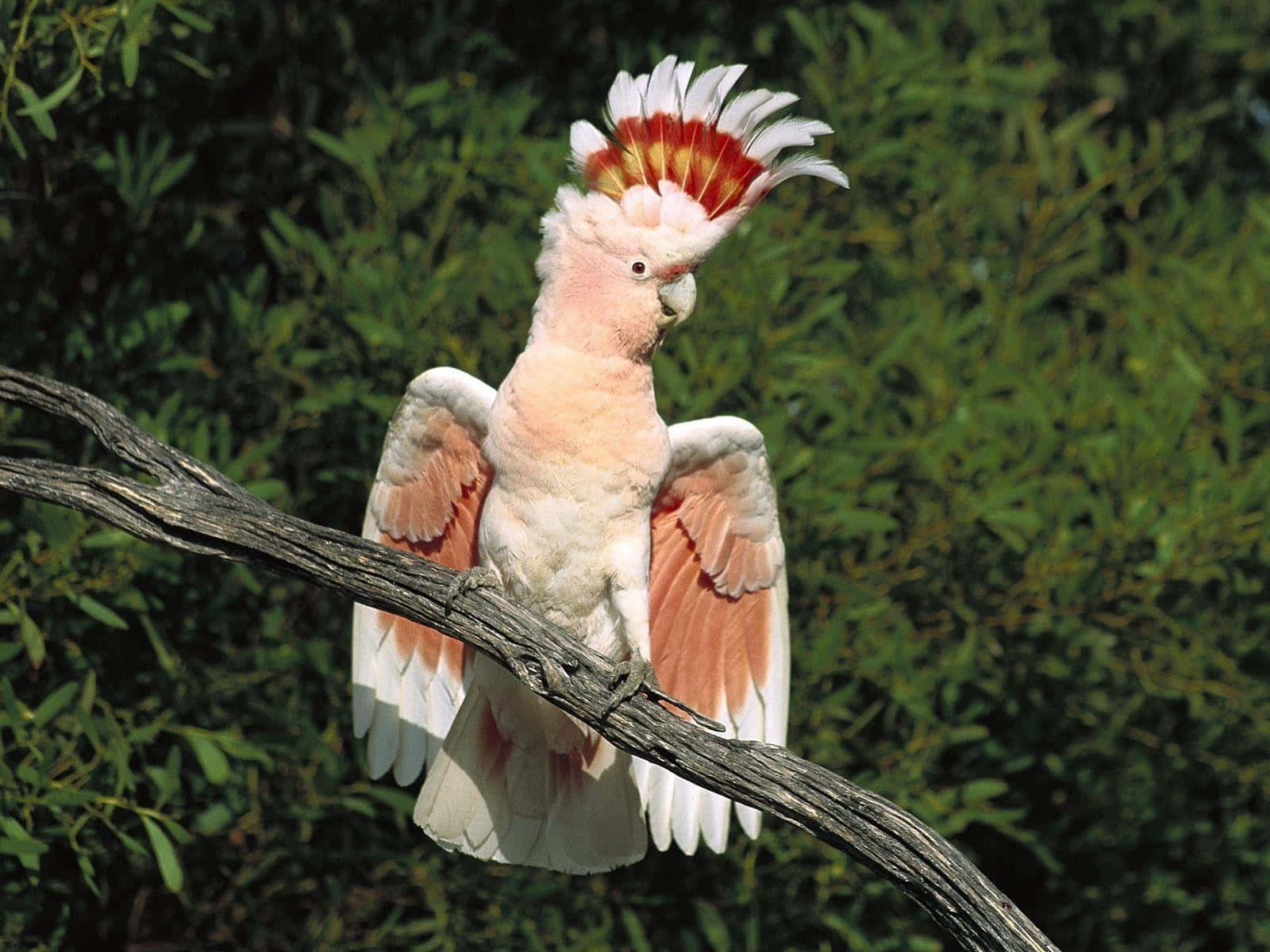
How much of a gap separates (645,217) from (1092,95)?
252 centimetres

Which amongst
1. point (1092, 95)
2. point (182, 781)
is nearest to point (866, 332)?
point (1092, 95)

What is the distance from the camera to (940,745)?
2939 mm

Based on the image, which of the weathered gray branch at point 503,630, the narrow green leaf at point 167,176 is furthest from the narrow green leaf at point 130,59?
the weathered gray branch at point 503,630

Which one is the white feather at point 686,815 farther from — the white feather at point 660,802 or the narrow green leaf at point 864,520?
the narrow green leaf at point 864,520

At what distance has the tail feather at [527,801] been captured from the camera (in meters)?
2.53

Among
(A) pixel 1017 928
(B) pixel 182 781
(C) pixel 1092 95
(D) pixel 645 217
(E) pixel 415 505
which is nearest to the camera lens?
(A) pixel 1017 928

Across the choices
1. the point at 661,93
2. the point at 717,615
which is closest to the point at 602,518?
the point at 717,615

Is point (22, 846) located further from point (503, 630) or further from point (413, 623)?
point (503, 630)

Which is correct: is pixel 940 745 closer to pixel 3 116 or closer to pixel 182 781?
pixel 182 781

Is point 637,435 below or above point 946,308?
below

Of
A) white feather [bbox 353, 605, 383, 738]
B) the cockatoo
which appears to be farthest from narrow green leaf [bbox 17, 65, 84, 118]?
white feather [bbox 353, 605, 383, 738]

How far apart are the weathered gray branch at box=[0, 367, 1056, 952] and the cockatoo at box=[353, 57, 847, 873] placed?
22 centimetres

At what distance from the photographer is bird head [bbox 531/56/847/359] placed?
225 cm

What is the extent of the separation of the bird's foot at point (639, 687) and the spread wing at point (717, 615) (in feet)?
1.25
